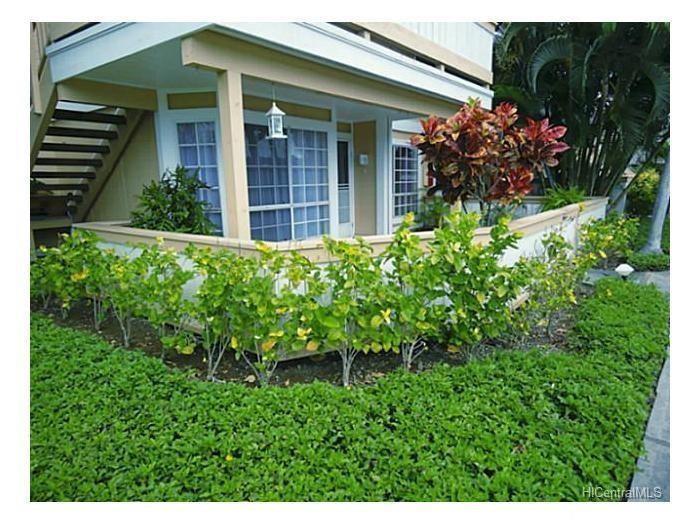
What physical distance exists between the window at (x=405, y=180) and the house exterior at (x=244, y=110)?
0.62m

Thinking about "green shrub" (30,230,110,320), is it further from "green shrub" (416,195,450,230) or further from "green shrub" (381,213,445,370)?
"green shrub" (416,195,450,230)

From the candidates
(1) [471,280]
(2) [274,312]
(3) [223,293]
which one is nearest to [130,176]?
(3) [223,293]

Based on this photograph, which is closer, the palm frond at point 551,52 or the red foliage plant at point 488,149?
the red foliage plant at point 488,149

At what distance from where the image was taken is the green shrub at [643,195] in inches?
562

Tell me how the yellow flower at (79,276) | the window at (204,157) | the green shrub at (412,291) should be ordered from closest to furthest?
the green shrub at (412,291) < the yellow flower at (79,276) < the window at (204,157)

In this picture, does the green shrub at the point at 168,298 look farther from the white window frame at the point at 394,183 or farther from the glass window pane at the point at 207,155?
the white window frame at the point at 394,183

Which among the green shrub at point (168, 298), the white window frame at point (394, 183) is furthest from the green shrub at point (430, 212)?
the green shrub at point (168, 298)

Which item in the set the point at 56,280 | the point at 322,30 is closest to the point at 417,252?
the point at 322,30

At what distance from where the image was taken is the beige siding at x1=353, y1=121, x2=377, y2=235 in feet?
28.1

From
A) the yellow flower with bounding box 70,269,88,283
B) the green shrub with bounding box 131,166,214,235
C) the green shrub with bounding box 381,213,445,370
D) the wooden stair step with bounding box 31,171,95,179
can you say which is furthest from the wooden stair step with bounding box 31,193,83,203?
the green shrub with bounding box 381,213,445,370

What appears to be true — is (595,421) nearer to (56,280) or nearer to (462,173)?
(462,173)

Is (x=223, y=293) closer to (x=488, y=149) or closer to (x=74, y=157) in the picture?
(x=488, y=149)

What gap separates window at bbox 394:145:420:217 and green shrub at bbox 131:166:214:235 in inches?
192

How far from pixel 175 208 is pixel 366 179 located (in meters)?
4.26
